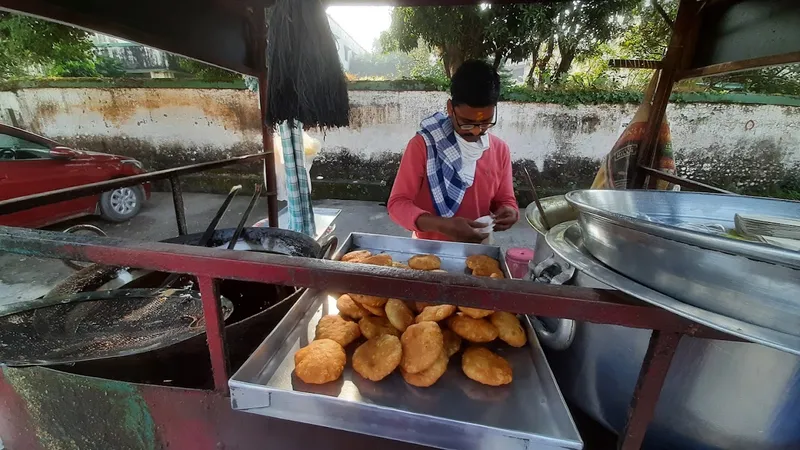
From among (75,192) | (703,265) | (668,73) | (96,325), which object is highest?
(668,73)

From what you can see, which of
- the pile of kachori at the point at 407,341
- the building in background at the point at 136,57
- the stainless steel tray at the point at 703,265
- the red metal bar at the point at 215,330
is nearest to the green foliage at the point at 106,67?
the building in background at the point at 136,57

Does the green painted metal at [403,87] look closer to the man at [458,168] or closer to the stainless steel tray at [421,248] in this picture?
the man at [458,168]

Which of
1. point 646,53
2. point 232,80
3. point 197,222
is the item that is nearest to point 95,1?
point 197,222

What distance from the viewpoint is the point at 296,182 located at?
4.45m

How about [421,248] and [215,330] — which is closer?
[215,330]

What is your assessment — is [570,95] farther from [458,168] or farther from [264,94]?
[264,94]

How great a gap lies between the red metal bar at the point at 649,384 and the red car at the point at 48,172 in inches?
293

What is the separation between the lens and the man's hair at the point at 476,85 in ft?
7.44

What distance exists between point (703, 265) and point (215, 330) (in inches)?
54.8

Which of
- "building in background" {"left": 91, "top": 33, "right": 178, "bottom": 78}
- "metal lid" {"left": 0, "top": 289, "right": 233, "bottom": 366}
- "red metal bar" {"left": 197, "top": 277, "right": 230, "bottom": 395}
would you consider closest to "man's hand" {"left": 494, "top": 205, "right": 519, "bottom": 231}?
"metal lid" {"left": 0, "top": 289, "right": 233, "bottom": 366}

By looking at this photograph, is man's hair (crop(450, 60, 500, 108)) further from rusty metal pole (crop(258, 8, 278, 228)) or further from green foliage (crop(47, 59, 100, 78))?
green foliage (crop(47, 59, 100, 78))

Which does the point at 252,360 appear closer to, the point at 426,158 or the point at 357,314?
the point at 357,314

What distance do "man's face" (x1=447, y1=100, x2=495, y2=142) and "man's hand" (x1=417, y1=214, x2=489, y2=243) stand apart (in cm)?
61

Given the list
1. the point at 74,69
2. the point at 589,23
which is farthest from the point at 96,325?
the point at 74,69
